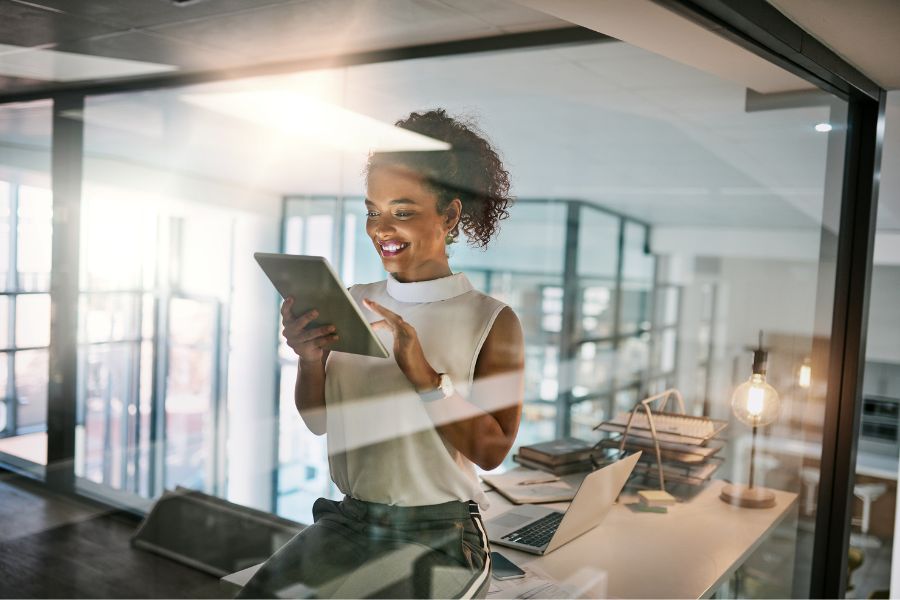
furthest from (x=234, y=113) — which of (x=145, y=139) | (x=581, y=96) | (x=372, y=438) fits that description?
(x=581, y=96)

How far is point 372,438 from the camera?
1239mm

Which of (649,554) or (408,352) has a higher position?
(408,352)

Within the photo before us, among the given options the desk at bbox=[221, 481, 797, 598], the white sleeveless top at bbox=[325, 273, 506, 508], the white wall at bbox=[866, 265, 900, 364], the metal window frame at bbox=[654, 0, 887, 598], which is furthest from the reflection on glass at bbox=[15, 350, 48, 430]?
the white wall at bbox=[866, 265, 900, 364]

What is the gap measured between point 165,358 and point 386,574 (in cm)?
51

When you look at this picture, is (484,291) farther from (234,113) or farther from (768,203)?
(768,203)

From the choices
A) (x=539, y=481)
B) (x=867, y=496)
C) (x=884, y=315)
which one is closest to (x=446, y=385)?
(x=539, y=481)

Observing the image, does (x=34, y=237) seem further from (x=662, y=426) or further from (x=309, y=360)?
(x=662, y=426)

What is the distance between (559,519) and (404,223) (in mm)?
880

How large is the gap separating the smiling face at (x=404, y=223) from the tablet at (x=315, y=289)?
0.11 meters

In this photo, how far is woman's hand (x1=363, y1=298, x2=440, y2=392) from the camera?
1195 mm

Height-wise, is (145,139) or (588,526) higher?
(145,139)

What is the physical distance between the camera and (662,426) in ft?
6.77

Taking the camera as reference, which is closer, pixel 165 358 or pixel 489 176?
pixel 165 358

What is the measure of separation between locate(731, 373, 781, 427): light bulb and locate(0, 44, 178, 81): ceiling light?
5.86 ft
